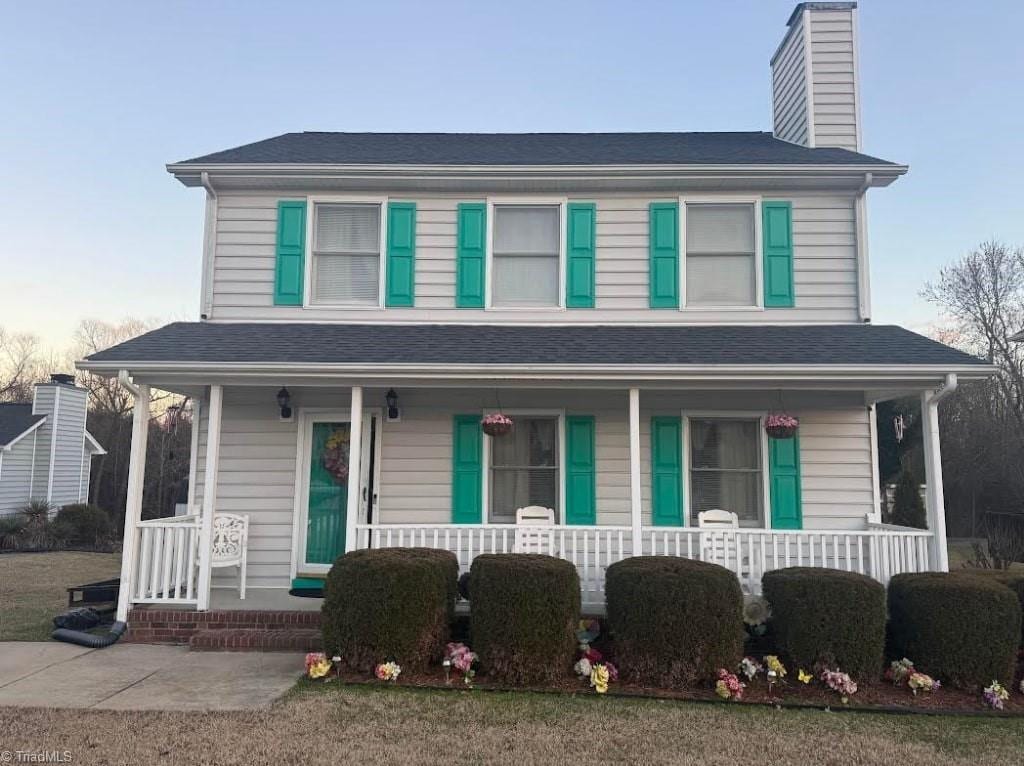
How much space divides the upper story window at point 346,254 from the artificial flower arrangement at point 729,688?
5591 millimetres

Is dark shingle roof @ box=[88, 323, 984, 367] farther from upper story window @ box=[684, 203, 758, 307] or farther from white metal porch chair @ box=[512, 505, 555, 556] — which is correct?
white metal porch chair @ box=[512, 505, 555, 556]

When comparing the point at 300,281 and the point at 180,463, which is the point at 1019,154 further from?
the point at 180,463

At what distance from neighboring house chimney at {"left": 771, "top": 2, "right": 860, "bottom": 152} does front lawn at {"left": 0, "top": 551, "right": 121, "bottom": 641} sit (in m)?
11.0

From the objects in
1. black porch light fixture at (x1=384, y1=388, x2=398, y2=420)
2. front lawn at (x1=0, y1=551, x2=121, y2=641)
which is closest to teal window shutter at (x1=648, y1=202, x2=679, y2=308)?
black porch light fixture at (x1=384, y1=388, x2=398, y2=420)

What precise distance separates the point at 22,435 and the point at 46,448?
1.07 m

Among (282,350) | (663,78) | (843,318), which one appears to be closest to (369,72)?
(663,78)

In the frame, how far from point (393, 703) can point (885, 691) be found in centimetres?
384

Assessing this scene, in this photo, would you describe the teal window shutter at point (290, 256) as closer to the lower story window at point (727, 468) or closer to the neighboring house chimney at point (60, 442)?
the lower story window at point (727, 468)

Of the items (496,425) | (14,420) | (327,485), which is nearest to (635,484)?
(496,425)

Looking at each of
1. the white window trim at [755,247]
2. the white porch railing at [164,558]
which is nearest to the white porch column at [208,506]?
the white porch railing at [164,558]

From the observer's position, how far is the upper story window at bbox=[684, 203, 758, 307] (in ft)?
27.0

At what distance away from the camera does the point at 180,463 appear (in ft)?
79.4

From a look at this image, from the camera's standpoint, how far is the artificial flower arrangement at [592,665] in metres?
5.22

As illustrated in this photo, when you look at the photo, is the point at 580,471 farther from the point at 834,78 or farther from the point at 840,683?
the point at 834,78
